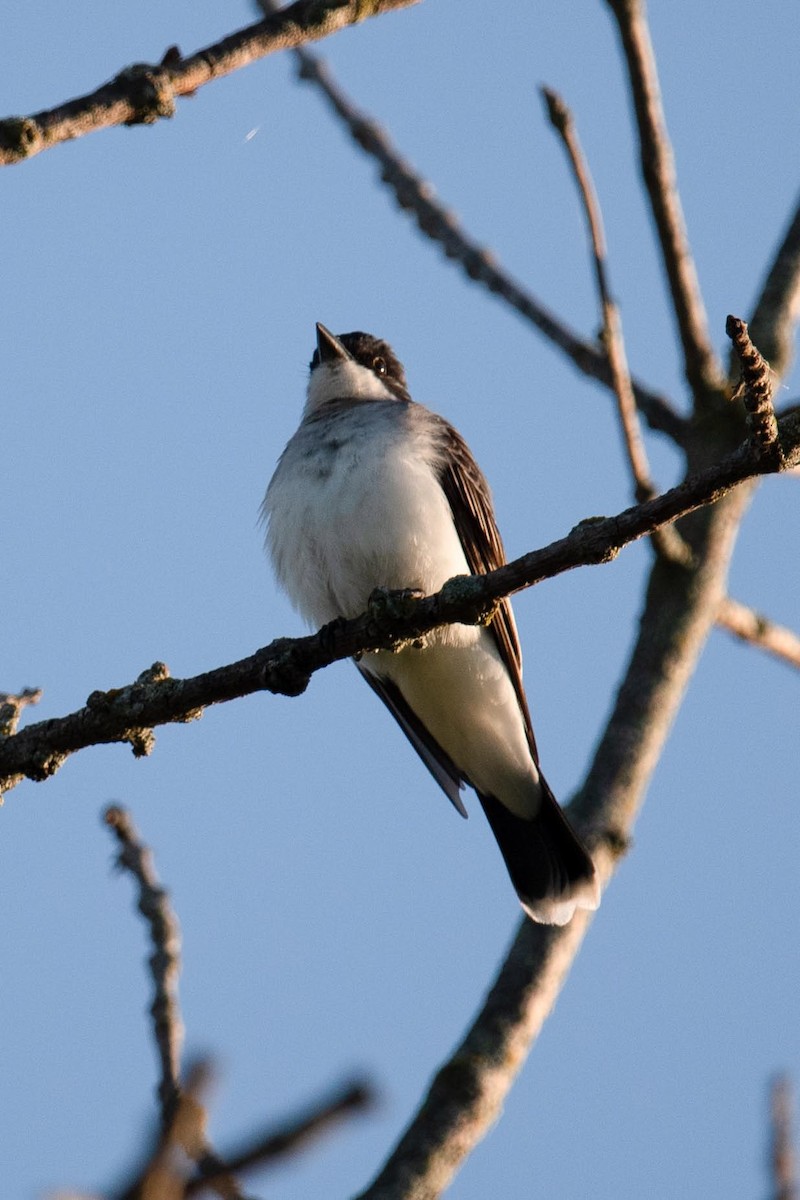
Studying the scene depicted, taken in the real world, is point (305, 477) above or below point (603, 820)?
above

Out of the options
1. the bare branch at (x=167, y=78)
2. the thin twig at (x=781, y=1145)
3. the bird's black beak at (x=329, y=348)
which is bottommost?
the thin twig at (x=781, y=1145)

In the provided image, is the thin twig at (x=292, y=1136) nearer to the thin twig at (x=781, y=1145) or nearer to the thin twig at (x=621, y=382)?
the thin twig at (x=781, y=1145)

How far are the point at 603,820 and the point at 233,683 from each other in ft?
7.50

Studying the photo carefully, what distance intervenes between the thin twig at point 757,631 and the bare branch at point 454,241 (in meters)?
0.88

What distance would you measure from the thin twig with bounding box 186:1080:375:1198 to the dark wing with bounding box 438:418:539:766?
5260 millimetres

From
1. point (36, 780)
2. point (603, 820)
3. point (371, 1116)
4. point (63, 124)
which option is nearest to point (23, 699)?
point (36, 780)

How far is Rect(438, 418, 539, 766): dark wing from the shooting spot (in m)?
7.45

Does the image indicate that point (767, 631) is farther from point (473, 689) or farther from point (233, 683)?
point (233, 683)

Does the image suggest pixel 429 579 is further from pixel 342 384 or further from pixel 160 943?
pixel 160 943

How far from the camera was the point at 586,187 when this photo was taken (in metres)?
6.16

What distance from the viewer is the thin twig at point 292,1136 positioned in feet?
6.56

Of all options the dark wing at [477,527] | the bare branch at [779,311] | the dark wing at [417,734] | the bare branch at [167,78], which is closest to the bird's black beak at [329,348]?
the dark wing at [477,527]

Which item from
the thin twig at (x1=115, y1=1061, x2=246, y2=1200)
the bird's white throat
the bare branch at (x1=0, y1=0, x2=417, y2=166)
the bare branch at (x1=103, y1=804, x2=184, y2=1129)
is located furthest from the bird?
the thin twig at (x1=115, y1=1061, x2=246, y2=1200)

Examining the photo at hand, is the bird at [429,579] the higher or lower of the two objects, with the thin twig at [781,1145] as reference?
higher
